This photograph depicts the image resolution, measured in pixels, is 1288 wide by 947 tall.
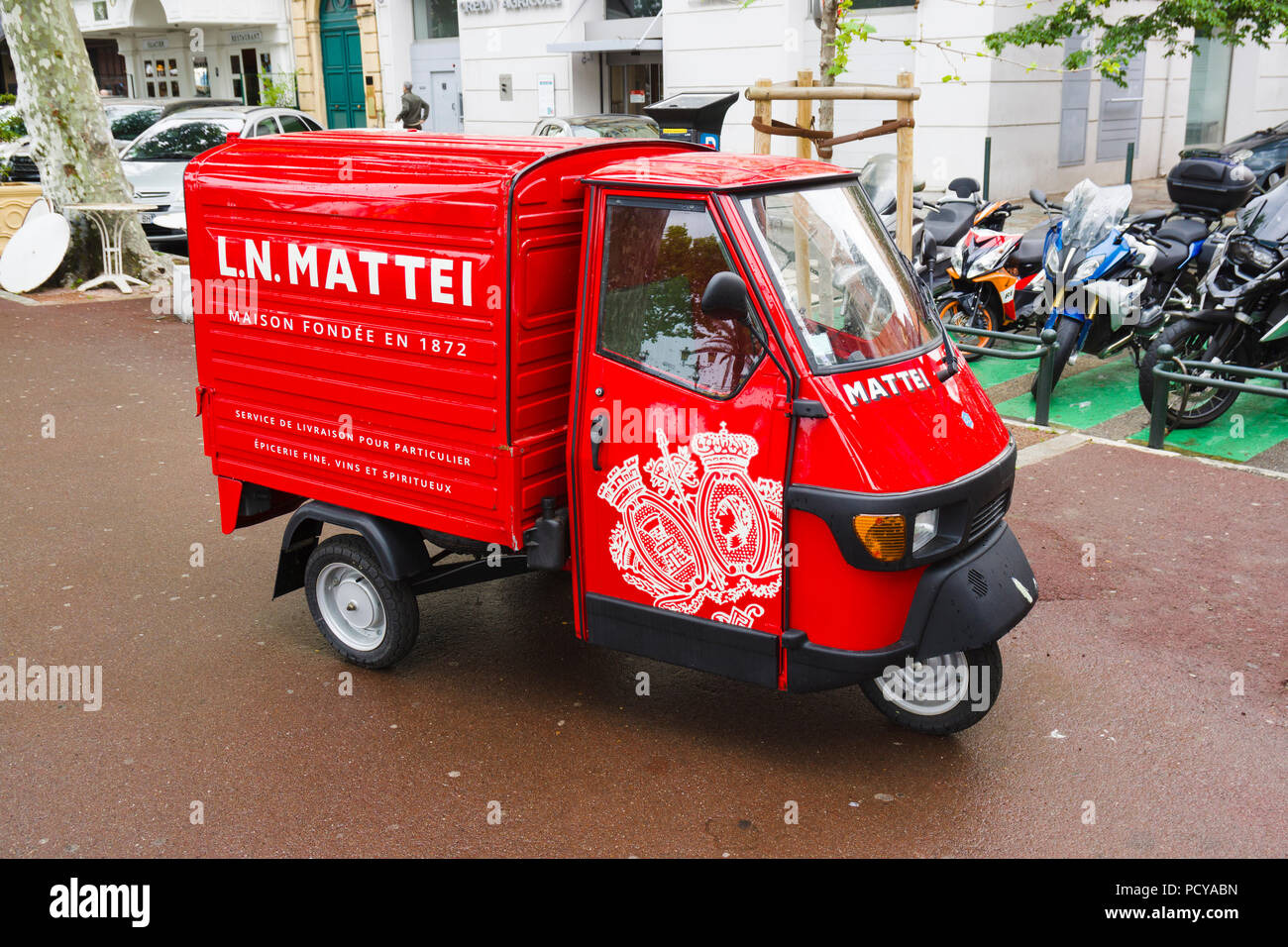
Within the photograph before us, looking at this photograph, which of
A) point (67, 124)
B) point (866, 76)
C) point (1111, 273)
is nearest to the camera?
point (1111, 273)

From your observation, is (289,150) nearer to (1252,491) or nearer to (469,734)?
(469,734)

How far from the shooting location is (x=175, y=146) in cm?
1750

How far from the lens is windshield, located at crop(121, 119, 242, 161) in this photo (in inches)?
682

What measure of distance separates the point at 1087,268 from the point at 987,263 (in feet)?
3.27

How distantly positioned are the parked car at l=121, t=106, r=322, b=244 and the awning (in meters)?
7.92

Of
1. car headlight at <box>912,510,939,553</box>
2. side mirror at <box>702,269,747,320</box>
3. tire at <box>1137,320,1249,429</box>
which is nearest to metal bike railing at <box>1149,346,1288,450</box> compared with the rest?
tire at <box>1137,320,1249,429</box>

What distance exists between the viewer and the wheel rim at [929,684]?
453 cm

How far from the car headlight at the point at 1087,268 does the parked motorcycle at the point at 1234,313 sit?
2.48 feet

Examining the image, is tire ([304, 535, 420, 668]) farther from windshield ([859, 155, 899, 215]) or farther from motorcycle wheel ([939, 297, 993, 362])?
windshield ([859, 155, 899, 215])

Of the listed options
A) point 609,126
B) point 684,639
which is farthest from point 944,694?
point 609,126

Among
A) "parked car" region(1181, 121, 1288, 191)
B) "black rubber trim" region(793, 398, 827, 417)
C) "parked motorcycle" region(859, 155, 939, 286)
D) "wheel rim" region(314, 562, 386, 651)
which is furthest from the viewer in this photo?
"parked car" region(1181, 121, 1288, 191)

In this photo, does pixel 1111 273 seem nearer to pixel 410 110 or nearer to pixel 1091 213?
pixel 1091 213

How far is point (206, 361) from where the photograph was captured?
5.38 meters
